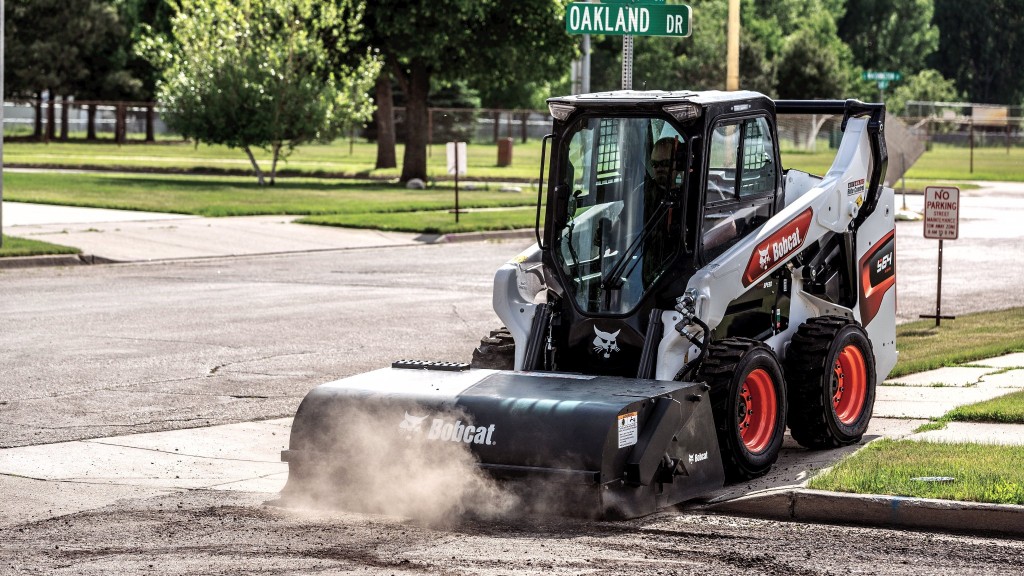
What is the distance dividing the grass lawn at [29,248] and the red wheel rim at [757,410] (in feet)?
51.6

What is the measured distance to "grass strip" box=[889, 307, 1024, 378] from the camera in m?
13.4

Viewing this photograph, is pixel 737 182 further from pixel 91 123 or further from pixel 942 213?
pixel 91 123

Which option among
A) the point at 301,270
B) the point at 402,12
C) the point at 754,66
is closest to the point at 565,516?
the point at 301,270

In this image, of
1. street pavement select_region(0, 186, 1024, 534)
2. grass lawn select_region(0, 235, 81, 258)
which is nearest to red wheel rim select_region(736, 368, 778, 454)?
street pavement select_region(0, 186, 1024, 534)

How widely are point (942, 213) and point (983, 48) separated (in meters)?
112

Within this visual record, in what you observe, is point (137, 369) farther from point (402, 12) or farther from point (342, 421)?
point (402, 12)

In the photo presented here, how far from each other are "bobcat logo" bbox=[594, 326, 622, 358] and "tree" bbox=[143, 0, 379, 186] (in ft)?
96.3

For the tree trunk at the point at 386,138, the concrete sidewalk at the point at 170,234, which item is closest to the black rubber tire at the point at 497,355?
the concrete sidewalk at the point at 170,234

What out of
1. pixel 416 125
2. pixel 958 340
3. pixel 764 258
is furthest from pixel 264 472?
pixel 416 125

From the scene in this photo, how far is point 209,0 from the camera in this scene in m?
38.9

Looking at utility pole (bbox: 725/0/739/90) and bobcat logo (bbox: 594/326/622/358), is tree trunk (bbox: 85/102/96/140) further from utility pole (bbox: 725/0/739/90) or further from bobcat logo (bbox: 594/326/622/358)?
bobcat logo (bbox: 594/326/622/358)

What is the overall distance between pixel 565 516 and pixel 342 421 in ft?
4.53

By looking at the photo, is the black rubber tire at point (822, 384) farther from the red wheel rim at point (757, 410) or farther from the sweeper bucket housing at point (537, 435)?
the sweeper bucket housing at point (537, 435)

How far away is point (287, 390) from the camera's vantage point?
12.0m
